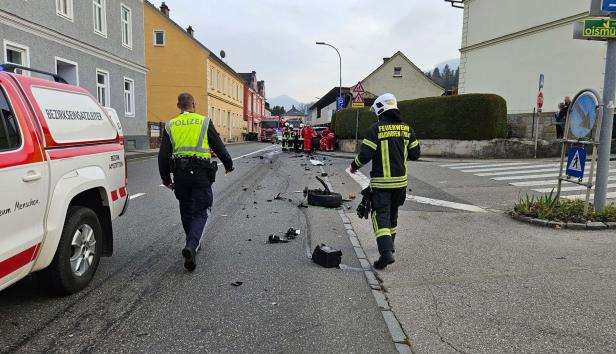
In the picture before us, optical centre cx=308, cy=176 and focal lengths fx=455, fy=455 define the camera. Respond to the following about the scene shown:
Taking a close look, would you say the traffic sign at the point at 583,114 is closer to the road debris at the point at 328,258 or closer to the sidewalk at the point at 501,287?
the sidewalk at the point at 501,287

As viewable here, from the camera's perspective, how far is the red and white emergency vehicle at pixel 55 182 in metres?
3.21

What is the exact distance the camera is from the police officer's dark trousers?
495 centimetres

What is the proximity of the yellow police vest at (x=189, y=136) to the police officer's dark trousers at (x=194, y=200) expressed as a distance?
219 millimetres

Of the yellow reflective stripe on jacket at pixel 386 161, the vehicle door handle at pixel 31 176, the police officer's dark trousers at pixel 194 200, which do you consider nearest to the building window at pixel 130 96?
the police officer's dark trousers at pixel 194 200

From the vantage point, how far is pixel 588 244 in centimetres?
627

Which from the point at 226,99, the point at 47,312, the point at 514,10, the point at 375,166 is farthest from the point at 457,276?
the point at 226,99

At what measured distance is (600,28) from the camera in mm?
7301

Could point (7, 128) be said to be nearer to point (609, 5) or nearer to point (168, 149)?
point (168, 149)

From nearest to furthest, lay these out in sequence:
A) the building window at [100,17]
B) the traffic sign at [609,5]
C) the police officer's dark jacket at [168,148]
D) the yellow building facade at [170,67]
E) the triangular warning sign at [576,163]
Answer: the police officer's dark jacket at [168,148], the traffic sign at [609,5], the triangular warning sign at [576,163], the building window at [100,17], the yellow building facade at [170,67]

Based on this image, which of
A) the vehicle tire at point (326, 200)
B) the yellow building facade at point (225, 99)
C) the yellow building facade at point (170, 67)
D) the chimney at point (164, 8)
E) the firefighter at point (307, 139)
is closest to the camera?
the vehicle tire at point (326, 200)

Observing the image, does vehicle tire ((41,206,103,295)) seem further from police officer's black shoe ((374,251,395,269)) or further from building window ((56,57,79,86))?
building window ((56,57,79,86))

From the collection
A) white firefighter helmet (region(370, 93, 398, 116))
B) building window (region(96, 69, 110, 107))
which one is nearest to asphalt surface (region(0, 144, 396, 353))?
white firefighter helmet (region(370, 93, 398, 116))

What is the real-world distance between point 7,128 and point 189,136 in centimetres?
183

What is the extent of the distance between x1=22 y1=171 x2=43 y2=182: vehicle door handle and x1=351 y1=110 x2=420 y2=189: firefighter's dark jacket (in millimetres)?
3097
